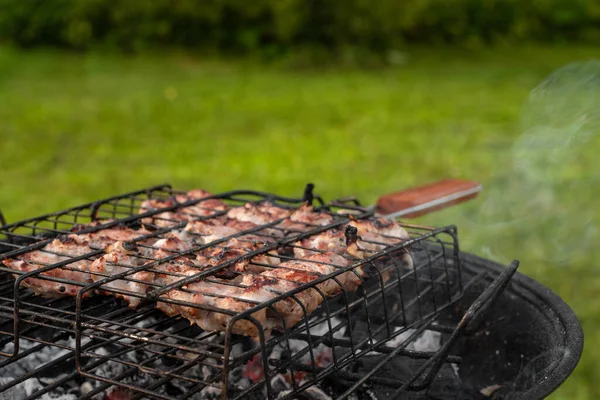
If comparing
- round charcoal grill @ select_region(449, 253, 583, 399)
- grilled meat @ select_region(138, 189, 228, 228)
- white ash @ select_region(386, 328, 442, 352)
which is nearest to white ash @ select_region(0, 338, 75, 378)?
grilled meat @ select_region(138, 189, 228, 228)

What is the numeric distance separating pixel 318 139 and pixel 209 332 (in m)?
6.52

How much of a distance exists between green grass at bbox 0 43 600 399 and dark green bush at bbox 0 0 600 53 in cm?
51

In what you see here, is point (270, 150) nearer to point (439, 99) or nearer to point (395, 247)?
point (439, 99)

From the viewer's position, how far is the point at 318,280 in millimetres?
1961

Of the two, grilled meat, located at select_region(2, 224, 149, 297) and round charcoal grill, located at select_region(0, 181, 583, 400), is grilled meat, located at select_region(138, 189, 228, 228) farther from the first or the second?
grilled meat, located at select_region(2, 224, 149, 297)

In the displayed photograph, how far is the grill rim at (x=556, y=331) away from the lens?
6.77ft

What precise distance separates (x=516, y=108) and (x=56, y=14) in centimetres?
769

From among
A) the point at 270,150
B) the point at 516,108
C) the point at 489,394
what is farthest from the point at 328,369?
the point at 516,108

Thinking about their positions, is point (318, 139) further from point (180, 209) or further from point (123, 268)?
point (123, 268)

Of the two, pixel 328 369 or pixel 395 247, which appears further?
pixel 395 247

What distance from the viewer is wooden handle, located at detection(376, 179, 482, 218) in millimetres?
3105

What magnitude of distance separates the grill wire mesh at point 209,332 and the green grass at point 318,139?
166cm

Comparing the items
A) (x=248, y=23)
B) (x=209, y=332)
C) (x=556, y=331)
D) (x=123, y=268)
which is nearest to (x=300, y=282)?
(x=209, y=332)

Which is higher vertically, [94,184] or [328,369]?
[328,369]
